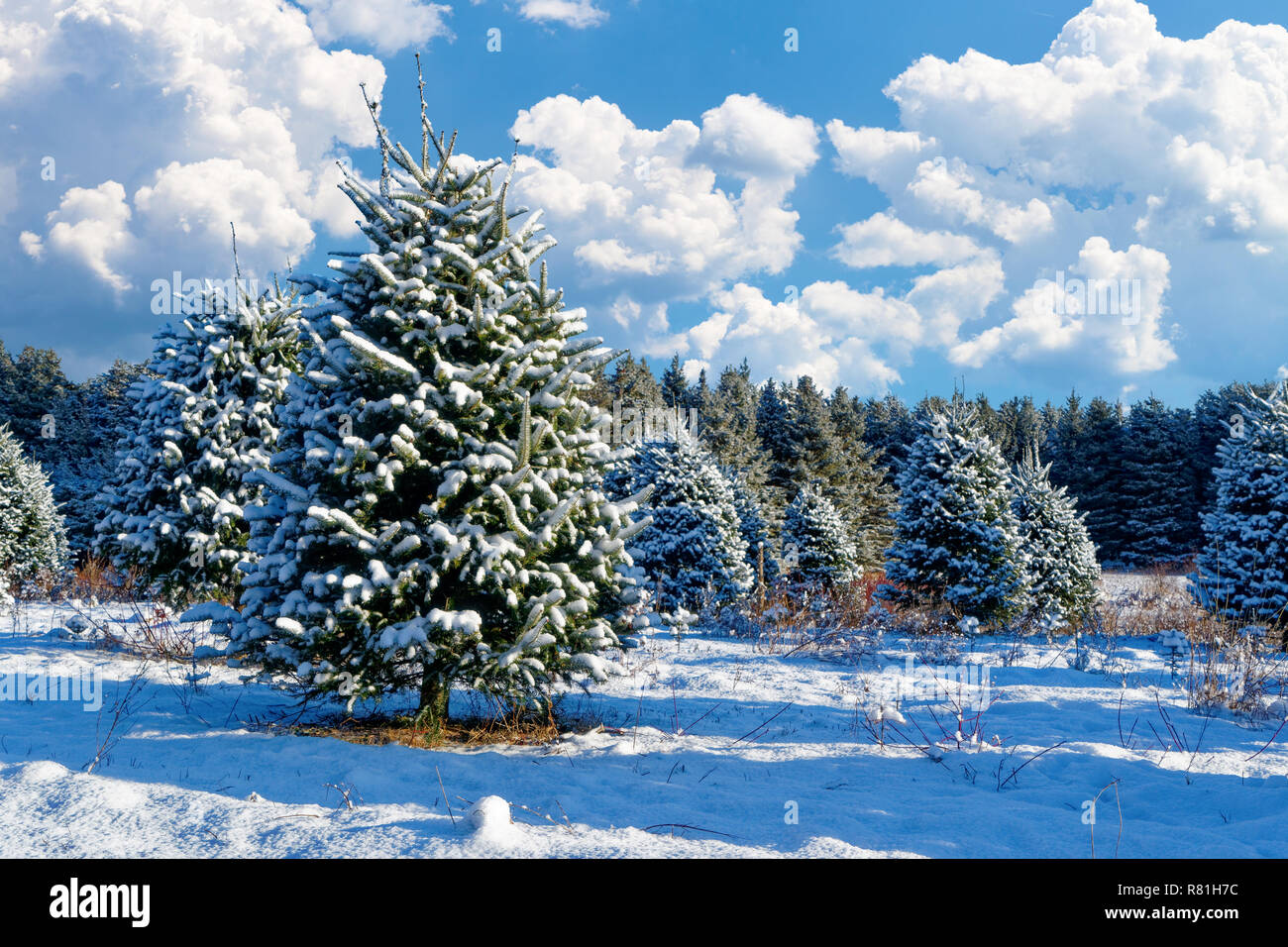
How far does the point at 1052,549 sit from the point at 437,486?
52.5 ft

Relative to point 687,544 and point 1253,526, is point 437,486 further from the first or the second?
point 1253,526

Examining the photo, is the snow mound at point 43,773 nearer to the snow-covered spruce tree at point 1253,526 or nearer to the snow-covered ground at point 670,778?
the snow-covered ground at point 670,778

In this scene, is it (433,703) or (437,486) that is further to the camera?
(433,703)

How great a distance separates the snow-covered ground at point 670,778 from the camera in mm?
2965

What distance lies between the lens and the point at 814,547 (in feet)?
Answer: 63.2

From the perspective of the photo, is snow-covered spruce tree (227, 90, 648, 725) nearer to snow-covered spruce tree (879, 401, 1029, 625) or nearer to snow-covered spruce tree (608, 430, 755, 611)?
snow-covered spruce tree (608, 430, 755, 611)

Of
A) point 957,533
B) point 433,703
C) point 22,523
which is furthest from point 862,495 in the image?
point 433,703

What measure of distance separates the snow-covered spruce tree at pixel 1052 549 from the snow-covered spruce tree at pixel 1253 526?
10.3ft

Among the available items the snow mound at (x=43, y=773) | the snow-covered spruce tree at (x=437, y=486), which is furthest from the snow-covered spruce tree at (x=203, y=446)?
the snow mound at (x=43, y=773)

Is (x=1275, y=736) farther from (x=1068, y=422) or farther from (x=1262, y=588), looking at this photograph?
(x=1068, y=422)

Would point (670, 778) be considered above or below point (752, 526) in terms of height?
below

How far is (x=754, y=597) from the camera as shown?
13922mm
